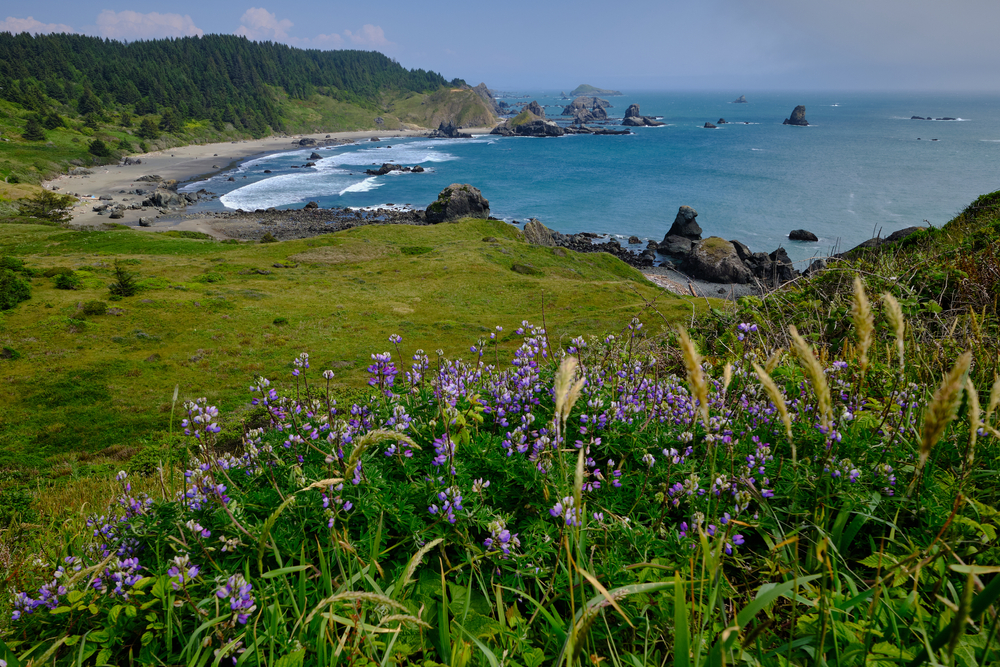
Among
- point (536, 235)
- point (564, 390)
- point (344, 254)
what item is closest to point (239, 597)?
point (564, 390)

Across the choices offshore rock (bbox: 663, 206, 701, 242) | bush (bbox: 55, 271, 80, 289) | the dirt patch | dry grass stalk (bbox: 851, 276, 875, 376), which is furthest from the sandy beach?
dry grass stalk (bbox: 851, 276, 875, 376)

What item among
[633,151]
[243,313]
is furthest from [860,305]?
[633,151]

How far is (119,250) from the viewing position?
48.8 m

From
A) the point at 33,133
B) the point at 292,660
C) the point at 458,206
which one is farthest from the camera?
the point at 33,133

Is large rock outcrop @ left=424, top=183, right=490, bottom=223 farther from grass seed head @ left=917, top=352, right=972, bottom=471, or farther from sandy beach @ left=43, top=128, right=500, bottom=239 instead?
grass seed head @ left=917, top=352, right=972, bottom=471

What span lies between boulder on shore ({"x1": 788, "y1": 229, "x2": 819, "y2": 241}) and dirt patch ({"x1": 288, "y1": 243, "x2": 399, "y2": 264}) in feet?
178

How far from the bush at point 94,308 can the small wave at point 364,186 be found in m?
78.8

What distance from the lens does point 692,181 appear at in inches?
4262

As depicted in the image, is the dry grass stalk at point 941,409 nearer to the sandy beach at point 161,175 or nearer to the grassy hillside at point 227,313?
the grassy hillside at point 227,313

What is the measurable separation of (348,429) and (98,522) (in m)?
1.74

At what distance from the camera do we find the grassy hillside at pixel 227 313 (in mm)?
18625

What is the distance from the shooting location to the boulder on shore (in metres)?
65.3

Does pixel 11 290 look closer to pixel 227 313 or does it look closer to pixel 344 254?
pixel 227 313

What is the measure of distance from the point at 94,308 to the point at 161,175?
10656cm
